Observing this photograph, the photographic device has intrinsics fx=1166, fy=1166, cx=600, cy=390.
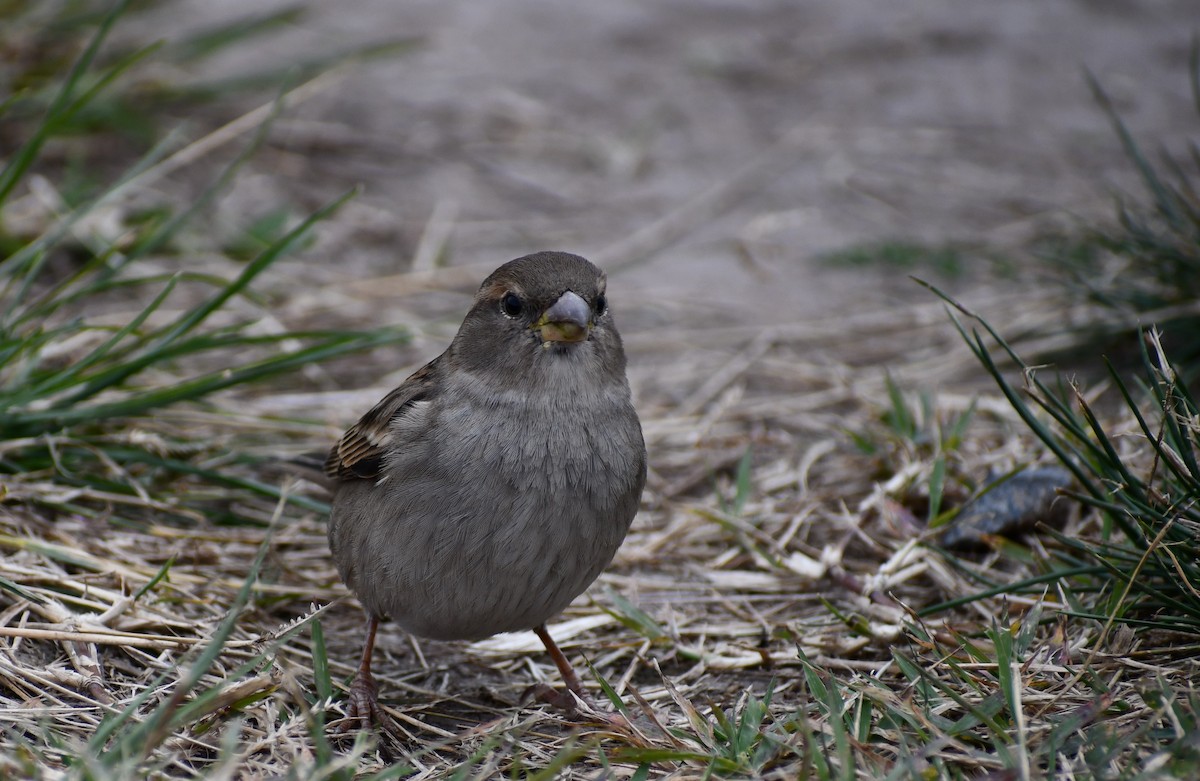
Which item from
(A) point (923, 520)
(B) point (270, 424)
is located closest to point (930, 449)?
(A) point (923, 520)

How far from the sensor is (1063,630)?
10.4 feet

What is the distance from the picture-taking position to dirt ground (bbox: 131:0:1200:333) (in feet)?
24.0

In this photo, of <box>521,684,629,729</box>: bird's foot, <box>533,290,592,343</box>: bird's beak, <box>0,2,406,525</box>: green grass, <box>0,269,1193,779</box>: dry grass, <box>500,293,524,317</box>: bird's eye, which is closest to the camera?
<box>0,269,1193,779</box>: dry grass

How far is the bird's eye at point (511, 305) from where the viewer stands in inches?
139

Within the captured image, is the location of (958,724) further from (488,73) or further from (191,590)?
(488,73)

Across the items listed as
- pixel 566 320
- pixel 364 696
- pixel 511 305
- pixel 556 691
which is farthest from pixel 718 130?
pixel 364 696

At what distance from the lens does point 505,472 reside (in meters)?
3.32

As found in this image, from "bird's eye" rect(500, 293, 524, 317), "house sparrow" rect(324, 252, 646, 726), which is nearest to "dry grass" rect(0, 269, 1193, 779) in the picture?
"house sparrow" rect(324, 252, 646, 726)

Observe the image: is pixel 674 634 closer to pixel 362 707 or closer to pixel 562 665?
pixel 562 665

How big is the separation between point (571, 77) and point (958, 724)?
770 centimetres

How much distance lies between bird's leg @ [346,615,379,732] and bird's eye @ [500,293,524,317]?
3.63 feet

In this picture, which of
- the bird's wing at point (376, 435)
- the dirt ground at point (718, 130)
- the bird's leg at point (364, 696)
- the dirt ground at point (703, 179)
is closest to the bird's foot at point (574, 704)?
the dirt ground at point (703, 179)

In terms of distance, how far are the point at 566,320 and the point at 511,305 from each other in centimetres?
23

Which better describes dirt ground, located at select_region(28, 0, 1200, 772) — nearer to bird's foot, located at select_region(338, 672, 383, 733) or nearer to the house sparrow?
bird's foot, located at select_region(338, 672, 383, 733)
